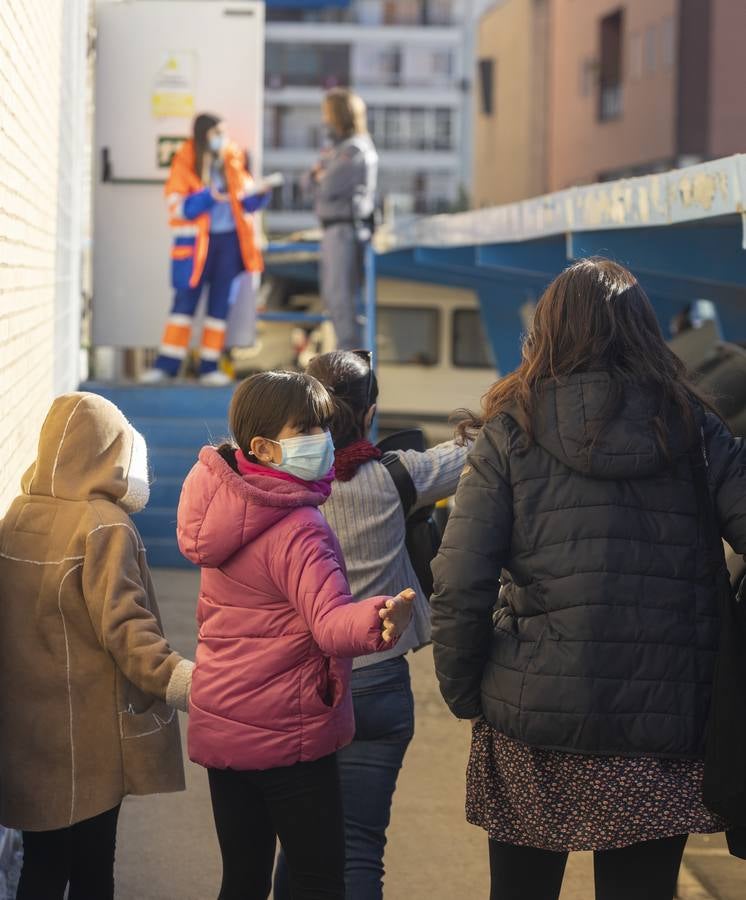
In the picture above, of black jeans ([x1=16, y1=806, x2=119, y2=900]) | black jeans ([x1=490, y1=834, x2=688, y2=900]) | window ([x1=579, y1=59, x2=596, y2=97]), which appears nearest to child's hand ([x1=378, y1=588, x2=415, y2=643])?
black jeans ([x1=490, y1=834, x2=688, y2=900])

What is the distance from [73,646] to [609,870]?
129 cm

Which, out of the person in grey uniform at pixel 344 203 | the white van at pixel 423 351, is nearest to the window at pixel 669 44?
the white van at pixel 423 351

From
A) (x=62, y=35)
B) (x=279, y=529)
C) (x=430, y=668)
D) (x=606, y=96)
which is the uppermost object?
(x=606, y=96)

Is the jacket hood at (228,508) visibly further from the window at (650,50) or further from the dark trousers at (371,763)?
the window at (650,50)

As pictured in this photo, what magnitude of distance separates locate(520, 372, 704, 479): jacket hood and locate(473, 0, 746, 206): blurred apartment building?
29.8 meters

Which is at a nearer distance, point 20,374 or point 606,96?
point 20,374

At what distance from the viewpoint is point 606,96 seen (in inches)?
1556

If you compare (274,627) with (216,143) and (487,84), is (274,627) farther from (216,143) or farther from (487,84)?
(487,84)

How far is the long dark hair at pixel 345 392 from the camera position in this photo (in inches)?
147

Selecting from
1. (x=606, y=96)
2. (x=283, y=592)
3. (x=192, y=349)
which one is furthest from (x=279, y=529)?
(x=606, y=96)

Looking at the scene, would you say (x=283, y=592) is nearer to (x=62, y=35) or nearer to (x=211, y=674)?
(x=211, y=674)

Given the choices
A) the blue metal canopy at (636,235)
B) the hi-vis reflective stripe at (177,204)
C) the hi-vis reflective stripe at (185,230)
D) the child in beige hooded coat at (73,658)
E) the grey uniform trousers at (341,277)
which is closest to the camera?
the child in beige hooded coat at (73,658)

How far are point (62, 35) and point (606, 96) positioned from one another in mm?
33367

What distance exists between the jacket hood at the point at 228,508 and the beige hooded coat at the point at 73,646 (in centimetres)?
35
